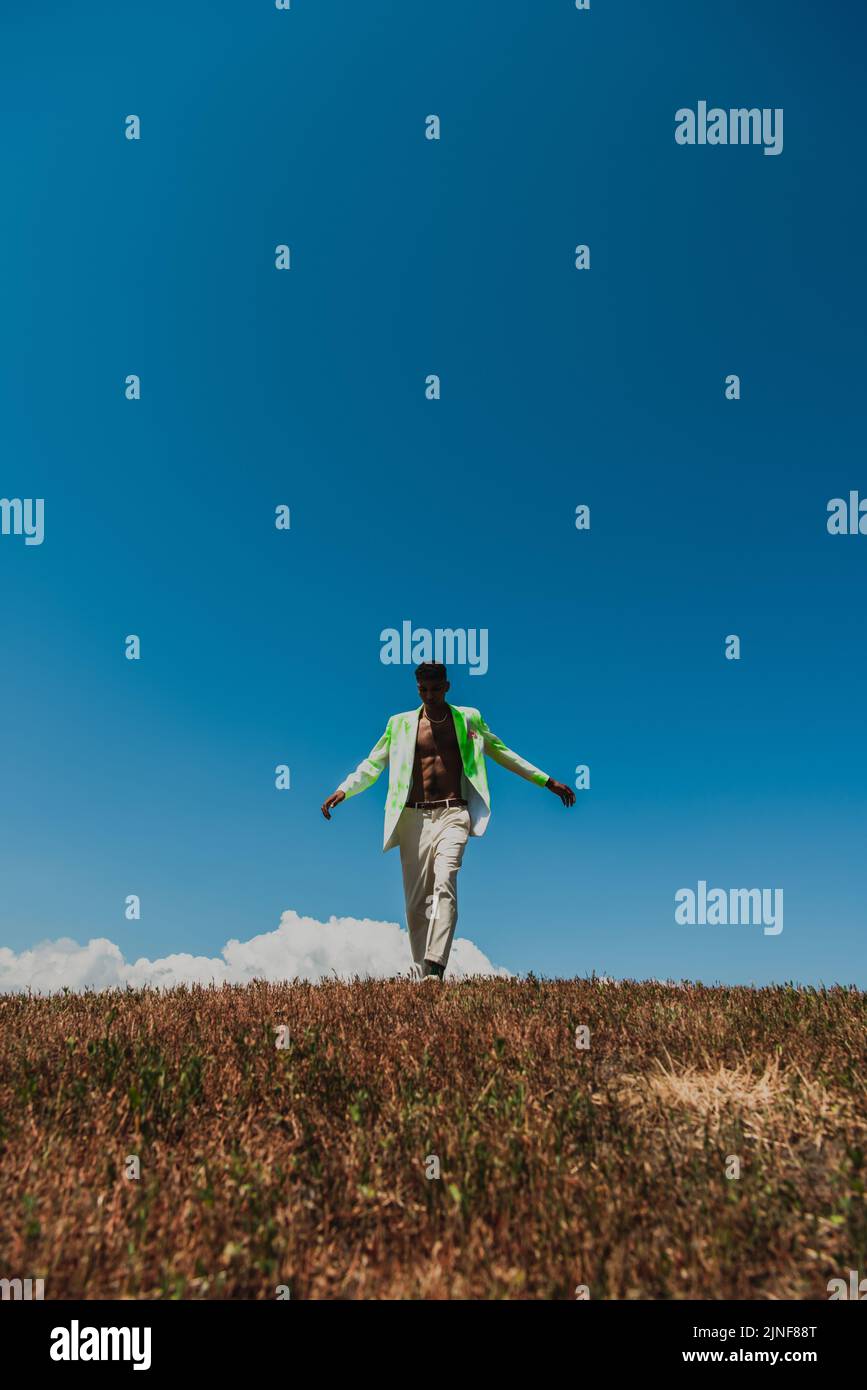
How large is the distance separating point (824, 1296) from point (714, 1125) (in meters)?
1.12

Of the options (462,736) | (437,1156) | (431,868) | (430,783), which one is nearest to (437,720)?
(462,736)

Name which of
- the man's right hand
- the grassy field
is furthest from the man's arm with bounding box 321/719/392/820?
the grassy field

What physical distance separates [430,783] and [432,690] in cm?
105

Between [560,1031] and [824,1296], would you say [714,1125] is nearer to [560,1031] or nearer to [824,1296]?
[824,1296]

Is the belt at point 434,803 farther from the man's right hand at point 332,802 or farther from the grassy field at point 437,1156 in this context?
the grassy field at point 437,1156

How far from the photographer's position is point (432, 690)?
916 centimetres

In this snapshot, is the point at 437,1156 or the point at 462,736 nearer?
the point at 437,1156

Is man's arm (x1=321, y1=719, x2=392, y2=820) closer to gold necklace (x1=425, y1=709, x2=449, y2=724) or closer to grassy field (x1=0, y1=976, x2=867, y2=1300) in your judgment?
gold necklace (x1=425, y1=709, x2=449, y2=724)

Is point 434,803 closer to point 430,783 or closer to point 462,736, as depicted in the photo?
point 430,783

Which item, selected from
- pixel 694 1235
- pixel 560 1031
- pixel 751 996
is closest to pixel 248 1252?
pixel 694 1235

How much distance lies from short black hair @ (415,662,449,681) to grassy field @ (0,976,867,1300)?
4264 millimetres

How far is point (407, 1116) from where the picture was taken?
378 cm

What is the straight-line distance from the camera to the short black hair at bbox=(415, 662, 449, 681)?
916cm

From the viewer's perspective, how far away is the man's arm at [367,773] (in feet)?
29.8
